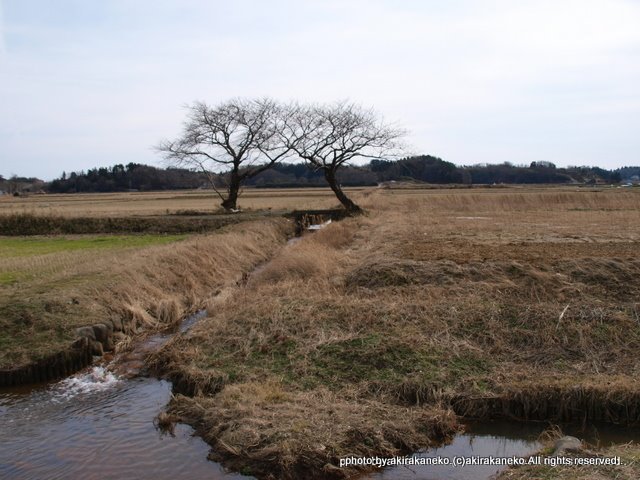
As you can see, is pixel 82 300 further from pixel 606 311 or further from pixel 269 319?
pixel 606 311

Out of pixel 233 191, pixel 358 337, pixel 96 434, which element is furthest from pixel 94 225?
pixel 96 434

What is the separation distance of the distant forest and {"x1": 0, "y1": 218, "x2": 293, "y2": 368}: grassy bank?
61.1 m

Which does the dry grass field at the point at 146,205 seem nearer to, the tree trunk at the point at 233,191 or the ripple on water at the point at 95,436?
the tree trunk at the point at 233,191

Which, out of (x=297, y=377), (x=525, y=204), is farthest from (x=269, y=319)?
(x=525, y=204)

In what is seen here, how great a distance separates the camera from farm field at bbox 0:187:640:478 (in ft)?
23.4

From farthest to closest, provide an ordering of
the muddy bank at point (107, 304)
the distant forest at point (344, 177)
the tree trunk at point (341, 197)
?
1. the distant forest at point (344, 177)
2. the tree trunk at point (341, 197)
3. the muddy bank at point (107, 304)

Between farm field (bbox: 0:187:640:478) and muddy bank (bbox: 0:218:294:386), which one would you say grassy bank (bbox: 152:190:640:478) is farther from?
muddy bank (bbox: 0:218:294:386)

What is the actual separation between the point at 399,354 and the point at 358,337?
36.0 inches

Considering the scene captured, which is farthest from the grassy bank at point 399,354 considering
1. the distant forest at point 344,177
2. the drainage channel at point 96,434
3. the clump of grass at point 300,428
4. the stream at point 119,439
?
the distant forest at point 344,177

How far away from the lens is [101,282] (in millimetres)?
13359

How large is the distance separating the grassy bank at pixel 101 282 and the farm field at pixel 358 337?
0.05 meters

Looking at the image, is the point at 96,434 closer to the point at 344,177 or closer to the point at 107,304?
the point at 107,304

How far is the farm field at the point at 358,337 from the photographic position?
7141 mm

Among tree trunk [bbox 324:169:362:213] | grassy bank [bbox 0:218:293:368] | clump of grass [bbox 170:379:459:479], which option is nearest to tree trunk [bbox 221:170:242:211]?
tree trunk [bbox 324:169:362:213]
